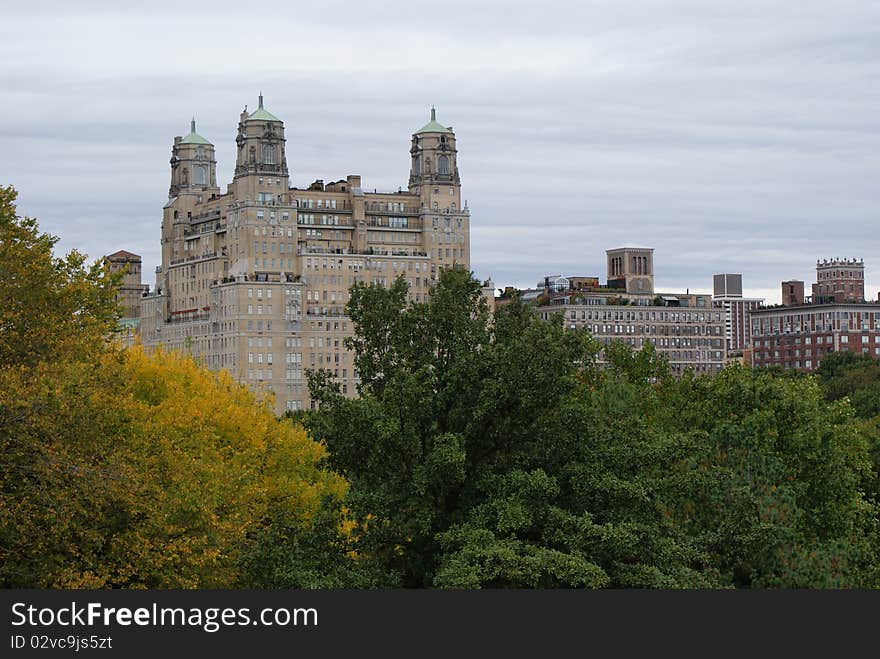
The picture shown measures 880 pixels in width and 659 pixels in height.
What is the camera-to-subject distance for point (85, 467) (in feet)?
164

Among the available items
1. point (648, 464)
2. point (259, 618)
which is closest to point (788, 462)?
point (648, 464)

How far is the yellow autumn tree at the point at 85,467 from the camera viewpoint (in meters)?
49.9

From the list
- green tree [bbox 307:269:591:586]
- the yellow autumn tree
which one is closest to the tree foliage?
green tree [bbox 307:269:591:586]

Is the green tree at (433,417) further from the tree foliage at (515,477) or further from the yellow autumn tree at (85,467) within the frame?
the yellow autumn tree at (85,467)

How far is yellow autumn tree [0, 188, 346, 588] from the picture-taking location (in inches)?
1964

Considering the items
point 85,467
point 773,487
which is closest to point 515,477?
point 85,467

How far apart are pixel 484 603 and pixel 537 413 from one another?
48.1 feet

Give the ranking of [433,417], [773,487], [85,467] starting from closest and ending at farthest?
1. [85,467]
2. [433,417]
3. [773,487]

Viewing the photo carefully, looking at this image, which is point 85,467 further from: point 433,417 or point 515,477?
point 515,477

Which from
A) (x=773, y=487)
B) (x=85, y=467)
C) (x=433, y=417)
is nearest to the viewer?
(x=85, y=467)

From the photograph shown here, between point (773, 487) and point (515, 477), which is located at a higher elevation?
point (515, 477)

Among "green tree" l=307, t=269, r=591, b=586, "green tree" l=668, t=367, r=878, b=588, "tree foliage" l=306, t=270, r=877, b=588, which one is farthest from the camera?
"green tree" l=668, t=367, r=878, b=588

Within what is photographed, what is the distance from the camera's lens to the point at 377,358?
184ft

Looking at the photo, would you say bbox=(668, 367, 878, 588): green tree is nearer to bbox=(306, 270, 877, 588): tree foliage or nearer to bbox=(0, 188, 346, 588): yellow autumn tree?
bbox=(306, 270, 877, 588): tree foliage
